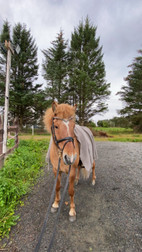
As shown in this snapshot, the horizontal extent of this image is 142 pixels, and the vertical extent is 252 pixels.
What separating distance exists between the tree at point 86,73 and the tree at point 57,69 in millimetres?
1086

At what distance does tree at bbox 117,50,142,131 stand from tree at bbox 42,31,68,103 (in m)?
10.5

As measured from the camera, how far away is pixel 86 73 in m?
15.0

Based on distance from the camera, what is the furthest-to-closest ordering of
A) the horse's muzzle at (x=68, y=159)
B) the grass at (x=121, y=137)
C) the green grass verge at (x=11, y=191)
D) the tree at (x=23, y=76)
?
the tree at (x=23, y=76), the grass at (x=121, y=137), the green grass verge at (x=11, y=191), the horse's muzzle at (x=68, y=159)

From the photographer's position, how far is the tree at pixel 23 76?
15.3m

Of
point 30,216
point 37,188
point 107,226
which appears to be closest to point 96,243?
point 107,226

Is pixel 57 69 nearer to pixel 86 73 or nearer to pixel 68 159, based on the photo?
pixel 86 73

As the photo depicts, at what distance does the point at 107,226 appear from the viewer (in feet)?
6.04

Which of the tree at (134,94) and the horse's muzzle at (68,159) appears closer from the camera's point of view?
the horse's muzzle at (68,159)

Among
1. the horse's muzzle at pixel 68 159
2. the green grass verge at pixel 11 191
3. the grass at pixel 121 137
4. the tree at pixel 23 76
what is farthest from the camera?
the tree at pixel 23 76

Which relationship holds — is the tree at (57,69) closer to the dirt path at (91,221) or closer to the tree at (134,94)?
the tree at (134,94)

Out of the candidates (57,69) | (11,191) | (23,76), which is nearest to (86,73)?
(57,69)

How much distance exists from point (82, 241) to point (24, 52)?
770 inches

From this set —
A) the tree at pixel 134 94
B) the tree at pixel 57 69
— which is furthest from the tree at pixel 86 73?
the tree at pixel 134 94

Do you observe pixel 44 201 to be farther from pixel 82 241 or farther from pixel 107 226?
pixel 107 226
